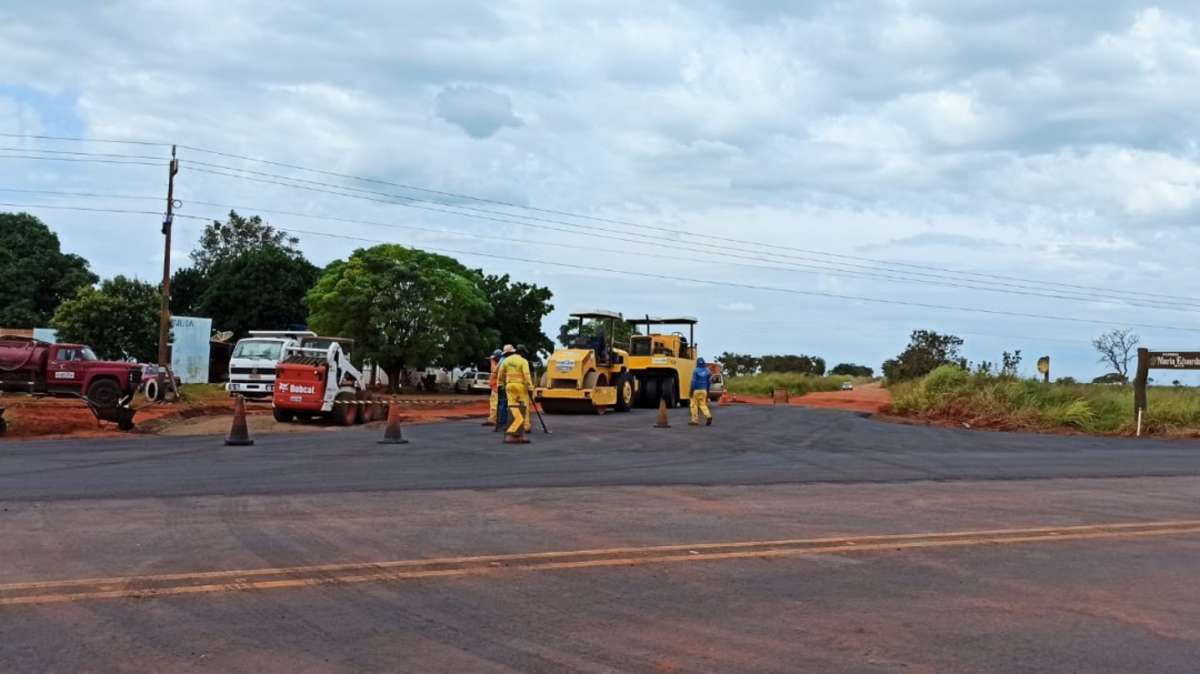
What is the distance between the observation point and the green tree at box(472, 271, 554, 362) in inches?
2574

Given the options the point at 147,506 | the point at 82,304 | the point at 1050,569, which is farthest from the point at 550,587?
the point at 82,304

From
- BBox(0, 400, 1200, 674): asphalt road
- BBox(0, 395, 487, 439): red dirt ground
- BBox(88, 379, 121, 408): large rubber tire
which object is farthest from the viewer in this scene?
BBox(88, 379, 121, 408): large rubber tire

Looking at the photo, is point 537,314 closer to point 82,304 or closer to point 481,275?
point 481,275

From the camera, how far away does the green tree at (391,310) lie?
49.5 m

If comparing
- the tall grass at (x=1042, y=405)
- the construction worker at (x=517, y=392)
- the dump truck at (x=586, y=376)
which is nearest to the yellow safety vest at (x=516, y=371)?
the construction worker at (x=517, y=392)

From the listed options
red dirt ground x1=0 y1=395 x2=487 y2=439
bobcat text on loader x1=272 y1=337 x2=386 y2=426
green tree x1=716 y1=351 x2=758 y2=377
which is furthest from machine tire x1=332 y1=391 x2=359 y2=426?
green tree x1=716 y1=351 x2=758 y2=377

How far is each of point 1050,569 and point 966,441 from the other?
17.0m

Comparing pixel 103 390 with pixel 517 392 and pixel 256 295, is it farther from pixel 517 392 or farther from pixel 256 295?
pixel 256 295

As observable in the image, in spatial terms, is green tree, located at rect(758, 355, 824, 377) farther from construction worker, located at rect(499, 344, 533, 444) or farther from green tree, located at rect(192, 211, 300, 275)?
construction worker, located at rect(499, 344, 533, 444)

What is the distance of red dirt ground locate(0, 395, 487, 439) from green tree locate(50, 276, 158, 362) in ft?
52.4

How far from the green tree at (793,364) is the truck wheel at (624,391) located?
64666mm

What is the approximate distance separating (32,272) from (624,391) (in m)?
49.0

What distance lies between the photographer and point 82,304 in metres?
46.8

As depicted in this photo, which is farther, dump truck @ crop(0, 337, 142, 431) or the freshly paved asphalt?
dump truck @ crop(0, 337, 142, 431)
